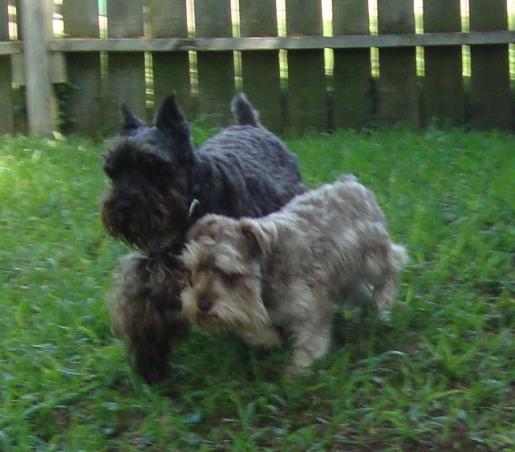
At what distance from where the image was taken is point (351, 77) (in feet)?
29.5

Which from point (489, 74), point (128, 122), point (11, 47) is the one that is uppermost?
point (11, 47)

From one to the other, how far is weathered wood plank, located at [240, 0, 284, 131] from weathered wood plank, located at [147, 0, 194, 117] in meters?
0.47

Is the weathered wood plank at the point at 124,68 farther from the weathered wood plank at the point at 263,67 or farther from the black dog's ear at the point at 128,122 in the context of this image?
the black dog's ear at the point at 128,122

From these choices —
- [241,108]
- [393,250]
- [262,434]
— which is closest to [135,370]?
[262,434]

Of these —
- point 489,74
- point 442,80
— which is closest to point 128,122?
point 442,80

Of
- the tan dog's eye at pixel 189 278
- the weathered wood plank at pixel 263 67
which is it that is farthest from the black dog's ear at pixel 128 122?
the weathered wood plank at pixel 263 67

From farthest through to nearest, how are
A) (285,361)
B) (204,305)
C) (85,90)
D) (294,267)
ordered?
(85,90), (285,361), (294,267), (204,305)

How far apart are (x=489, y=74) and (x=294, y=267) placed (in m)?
4.73

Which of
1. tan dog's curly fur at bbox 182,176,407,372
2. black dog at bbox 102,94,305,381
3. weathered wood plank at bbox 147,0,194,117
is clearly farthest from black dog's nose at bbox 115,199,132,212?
weathered wood plank at bbox 147,0,194,117

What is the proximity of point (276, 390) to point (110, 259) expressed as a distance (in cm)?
181

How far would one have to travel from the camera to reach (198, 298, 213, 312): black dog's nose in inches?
172

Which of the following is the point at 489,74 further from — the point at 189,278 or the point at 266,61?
the point at 189,278

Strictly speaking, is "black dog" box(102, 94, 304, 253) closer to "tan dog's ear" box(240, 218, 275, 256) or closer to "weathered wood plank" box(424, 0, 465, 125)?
"tan dog's ear" box(240, 218, 275, 256)

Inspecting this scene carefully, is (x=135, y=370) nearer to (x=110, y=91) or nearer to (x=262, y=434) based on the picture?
(x=262, y=434)
